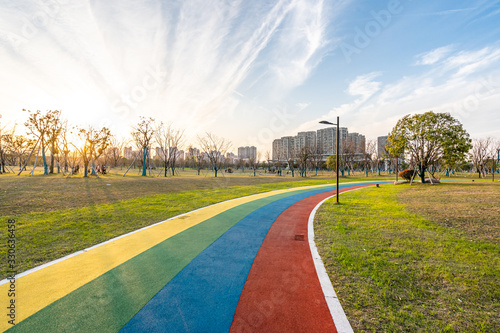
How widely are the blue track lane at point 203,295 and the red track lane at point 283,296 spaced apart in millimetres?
193

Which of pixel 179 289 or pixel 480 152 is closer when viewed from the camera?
pixel 179 289

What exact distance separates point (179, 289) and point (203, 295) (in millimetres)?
502

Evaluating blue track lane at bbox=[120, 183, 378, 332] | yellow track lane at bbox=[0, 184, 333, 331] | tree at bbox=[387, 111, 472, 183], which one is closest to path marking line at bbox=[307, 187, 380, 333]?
blue track lane at bbox=[120, 183, 378, 332]

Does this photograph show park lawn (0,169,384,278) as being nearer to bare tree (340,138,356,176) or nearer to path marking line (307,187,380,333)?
path marking line (307,187,380,333)

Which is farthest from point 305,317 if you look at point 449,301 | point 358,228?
point 358,228

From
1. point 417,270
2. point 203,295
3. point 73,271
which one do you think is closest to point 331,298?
point 203,295

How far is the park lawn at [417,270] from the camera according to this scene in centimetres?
289

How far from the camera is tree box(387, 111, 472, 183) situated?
1855cm

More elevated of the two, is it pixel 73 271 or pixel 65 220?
pixel 65 220

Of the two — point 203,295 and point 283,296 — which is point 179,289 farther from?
point 283,296

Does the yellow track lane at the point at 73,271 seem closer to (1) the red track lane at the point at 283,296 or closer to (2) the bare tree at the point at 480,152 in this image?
(1) the red track lane at the point at 283,296

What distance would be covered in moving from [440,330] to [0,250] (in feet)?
30.0

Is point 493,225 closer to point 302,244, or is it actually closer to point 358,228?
point 358,228

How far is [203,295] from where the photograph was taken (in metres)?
3.37
